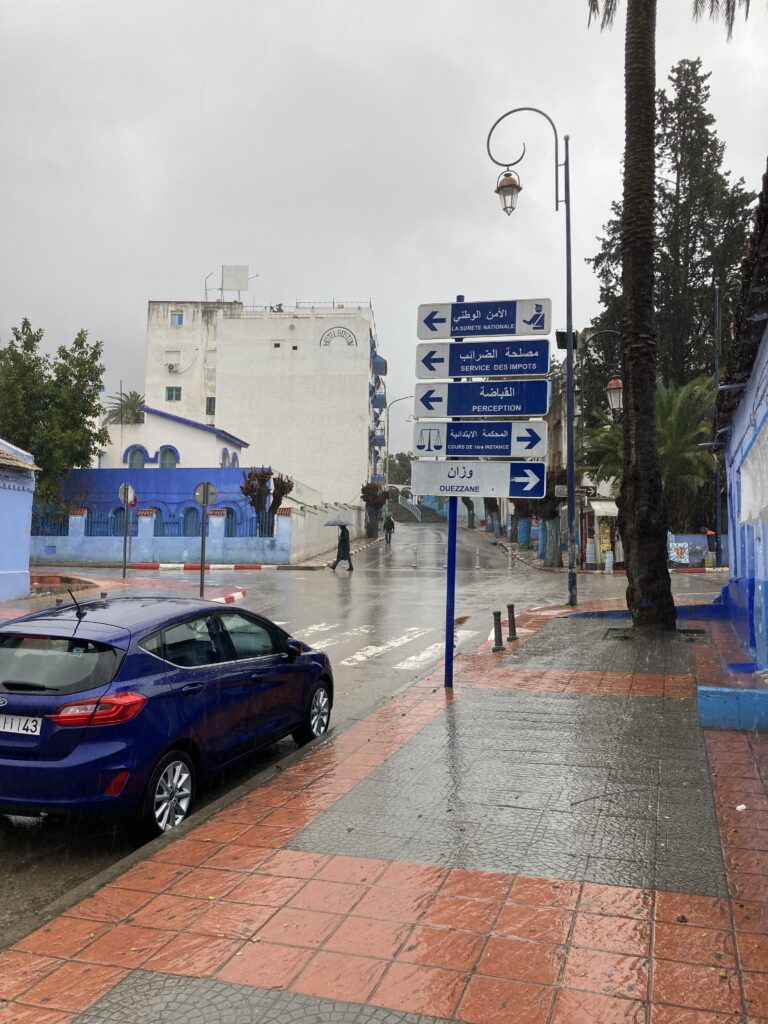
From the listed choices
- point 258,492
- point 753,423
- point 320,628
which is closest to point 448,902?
point 753,423

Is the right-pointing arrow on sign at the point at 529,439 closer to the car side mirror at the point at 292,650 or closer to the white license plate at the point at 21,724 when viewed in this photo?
the car side mirror at the point at 292,650

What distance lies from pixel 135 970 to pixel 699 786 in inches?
153

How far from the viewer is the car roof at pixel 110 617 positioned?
5.48m

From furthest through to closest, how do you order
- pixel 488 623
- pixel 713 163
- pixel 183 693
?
pixel 713 163
pixel 488 623
pixel 183 693

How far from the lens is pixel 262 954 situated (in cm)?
359

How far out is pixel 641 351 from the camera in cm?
1309

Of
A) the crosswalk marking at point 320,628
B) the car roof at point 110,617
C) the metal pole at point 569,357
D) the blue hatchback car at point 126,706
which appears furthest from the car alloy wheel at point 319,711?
the metal pole at point 569,357

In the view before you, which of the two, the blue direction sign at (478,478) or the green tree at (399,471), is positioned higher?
the green tree at (399,471)

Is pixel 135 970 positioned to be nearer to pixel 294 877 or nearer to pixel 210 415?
pixel 294 877

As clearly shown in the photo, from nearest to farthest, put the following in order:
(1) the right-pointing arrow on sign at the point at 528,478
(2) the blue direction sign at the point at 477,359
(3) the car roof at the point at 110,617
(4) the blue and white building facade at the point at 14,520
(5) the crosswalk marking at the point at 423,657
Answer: (3) the car roof at the point at 110,617
(1) the right-pointing arrow on sign at the point at 528,478
(2) the blue direction sign at the point at 477,359
(5) the crosswalk marking at the point at 423,657
(4) the blue and white building facade at the point at 14,520

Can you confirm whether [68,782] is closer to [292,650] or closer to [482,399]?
[292,650]

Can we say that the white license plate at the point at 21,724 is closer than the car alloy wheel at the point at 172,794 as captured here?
Yes

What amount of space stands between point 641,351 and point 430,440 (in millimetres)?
5363

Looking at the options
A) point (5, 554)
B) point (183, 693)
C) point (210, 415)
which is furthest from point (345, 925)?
point (210, 415)
